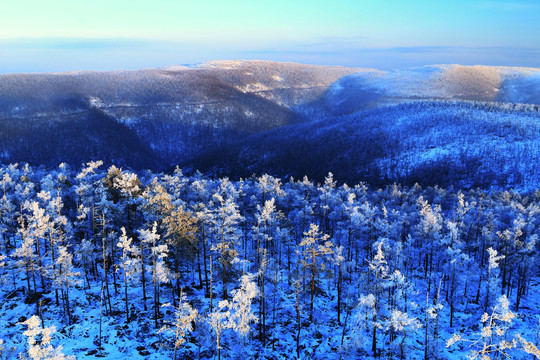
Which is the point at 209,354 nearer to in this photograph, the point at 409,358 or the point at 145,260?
the point at 145,260

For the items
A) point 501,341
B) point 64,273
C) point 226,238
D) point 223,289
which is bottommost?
point 223,289

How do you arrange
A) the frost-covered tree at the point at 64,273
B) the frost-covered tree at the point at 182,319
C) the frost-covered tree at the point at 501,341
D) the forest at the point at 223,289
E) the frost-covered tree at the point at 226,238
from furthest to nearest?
the frost-covered tree at the point at 226,238
the frost-covered tree at the point at 64,273
the forest at the point at 223,289
the frost-covered tree at the point at 182,319
the frost-covered tree at the point at 501,341

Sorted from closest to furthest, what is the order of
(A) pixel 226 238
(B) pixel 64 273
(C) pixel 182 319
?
(C) pixel 182 319 < (B) pixel 64 273 < (A) pixel 226 238

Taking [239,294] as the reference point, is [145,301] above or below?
below

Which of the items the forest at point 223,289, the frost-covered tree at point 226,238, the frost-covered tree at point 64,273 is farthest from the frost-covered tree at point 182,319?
the frost-covered tree at point 64,273

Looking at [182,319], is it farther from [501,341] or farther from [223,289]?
[501,341]

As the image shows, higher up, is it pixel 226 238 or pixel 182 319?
pixel 226 238

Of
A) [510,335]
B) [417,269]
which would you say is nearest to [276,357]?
[510,335]

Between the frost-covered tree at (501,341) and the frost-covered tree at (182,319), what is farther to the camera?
the frost-covered tree at (182,319)

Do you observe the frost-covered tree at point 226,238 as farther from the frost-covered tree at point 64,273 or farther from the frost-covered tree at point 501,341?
the frost-covered tree at point 501,341

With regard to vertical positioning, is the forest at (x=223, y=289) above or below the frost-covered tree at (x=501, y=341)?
below

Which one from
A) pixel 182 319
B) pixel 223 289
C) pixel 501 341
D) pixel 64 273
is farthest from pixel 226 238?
pixel 501 341
